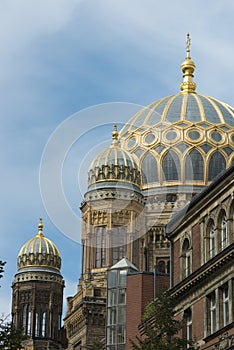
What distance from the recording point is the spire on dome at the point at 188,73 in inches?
3967

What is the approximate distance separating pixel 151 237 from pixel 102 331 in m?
12.4

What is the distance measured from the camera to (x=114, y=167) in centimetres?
8069

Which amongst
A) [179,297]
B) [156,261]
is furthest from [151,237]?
[179,297]

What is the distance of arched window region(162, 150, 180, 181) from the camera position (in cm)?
9112

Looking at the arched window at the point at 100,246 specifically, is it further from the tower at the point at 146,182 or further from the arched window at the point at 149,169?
the arched window at the point at 149,169

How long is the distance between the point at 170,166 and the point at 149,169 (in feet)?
4.94

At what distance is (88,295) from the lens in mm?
77000

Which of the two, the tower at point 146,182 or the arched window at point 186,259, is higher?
the tower at point 146,182

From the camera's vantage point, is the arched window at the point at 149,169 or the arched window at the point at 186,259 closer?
the arched window at the point at 186,259

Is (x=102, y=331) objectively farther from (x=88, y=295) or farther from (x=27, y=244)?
(x=27, y=244)

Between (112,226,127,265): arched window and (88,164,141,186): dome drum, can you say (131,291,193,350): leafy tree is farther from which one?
(88,164,141,186): dome drum

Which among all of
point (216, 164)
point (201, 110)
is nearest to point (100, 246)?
point (216, 164)

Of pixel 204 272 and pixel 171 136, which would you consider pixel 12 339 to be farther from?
pixel 171 136

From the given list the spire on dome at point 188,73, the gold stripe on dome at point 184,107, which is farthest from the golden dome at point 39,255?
the spire on dome at point 188,73
